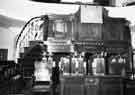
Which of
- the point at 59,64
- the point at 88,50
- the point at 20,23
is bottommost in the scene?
the point at 59,64

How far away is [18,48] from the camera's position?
556 cm

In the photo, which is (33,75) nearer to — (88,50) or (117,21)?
(88,50)

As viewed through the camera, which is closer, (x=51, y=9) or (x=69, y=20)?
(x=69, y=20)

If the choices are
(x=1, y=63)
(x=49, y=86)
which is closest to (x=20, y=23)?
(x=1, y=63)

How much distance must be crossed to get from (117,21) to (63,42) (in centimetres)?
205

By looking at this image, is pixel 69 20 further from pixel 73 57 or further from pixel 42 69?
pixel 42 69

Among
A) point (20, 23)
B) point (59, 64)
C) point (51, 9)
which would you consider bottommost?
point (59, 64)

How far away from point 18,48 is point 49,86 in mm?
1667

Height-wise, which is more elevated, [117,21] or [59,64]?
[117,21]

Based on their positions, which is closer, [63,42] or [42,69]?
[63,42]

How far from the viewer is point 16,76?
5.72m

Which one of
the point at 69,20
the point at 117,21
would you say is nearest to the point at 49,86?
the point at 69,20

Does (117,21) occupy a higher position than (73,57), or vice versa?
(117,21)

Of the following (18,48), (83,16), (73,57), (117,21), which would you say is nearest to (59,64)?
(73,57)
